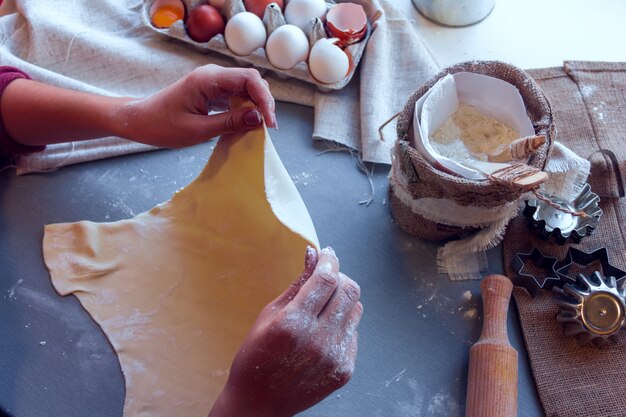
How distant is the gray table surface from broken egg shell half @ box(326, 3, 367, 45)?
7.2 inches

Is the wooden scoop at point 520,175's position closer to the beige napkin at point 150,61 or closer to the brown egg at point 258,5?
the beige napkin at point 150,61

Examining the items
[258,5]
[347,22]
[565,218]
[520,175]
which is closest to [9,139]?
[258,5]

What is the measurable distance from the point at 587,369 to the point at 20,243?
92 centimetres

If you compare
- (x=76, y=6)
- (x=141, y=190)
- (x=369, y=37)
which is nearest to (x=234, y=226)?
(x=141, y=190)

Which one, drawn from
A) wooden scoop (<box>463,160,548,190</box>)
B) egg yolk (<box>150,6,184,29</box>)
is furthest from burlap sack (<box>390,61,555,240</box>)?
egg yolk (<box>150,6,184,29</box>)

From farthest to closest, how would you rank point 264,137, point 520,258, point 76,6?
point 76,6
point 520,258
point 264,137

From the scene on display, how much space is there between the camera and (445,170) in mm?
753

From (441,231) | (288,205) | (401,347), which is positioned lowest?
(401,347)

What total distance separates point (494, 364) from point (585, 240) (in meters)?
0.30

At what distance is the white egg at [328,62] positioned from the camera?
1016mm

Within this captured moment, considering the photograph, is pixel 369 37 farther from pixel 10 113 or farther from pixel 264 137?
pixel 10 113

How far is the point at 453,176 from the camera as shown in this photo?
2.43 ft

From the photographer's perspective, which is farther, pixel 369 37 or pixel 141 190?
pixel 369 37

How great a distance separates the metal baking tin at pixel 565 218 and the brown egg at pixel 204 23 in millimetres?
676
